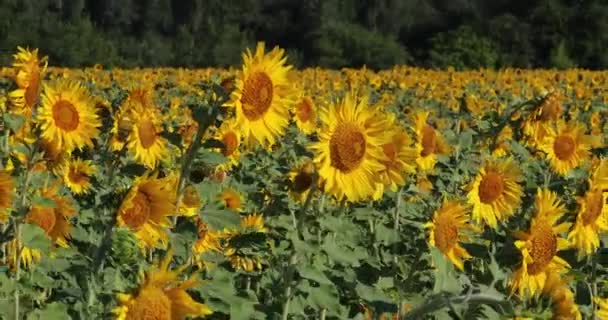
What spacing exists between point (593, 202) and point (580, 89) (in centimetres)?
1216

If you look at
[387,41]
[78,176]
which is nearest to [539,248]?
[78,176]

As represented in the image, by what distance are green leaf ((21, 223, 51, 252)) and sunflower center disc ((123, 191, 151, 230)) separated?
20 cm

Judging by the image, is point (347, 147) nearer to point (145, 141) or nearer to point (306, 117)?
point (145, 141)

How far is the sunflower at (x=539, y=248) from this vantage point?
251 centimetres

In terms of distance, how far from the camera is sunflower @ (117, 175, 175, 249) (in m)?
2.37

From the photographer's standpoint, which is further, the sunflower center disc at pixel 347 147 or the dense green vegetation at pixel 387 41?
the dense green vegetation at pixel 387 41

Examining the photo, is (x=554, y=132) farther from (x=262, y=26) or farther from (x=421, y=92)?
(x=262, y=26)

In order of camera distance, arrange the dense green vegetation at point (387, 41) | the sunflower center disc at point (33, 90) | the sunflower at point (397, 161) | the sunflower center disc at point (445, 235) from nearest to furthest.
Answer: the sunflower at point (397, 161)
the sunflower center disc at point (33, 90)
the sunflower center disc at point (445, 235)
the dense green vegetation at point (387, 41)

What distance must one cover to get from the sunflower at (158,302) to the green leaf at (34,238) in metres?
0.61

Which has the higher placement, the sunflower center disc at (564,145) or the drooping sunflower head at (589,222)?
the sunflower center disc at (564,145)

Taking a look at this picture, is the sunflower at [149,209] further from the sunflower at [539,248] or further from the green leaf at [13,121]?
the sunflower at [539,248]

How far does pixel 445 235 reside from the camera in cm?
306

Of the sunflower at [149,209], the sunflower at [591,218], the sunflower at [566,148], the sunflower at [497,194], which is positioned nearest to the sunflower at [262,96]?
the sunflower at [149,209]

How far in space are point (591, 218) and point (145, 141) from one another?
140 centimetres
